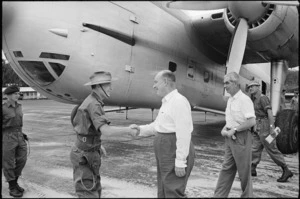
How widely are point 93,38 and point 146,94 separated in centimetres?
201

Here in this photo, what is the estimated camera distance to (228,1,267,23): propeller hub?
6207 mm

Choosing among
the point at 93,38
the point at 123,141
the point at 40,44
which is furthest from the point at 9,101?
the point at 123,141

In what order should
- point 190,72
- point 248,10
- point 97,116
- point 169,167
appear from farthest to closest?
point 190,72
point 248,10
point 97,116
point 169,167

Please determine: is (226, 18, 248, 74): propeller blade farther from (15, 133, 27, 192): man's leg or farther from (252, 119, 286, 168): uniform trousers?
(15, 133, 27, 192): man's leg

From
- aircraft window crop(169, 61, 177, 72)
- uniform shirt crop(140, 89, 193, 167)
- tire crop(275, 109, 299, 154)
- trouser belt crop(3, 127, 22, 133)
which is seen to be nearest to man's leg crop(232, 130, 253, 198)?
uniform shirt crop(140, 89, 193, 167)

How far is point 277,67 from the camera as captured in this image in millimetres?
8242

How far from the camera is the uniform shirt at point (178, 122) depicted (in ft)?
9.25

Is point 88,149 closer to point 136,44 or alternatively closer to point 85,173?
point 85,173

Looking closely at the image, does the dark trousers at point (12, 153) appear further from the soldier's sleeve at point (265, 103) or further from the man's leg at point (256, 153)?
the soldier's sleeve at point (265, 103)

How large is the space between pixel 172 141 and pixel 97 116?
0.81m

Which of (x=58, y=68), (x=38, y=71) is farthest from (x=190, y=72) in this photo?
(x=38, y=71)

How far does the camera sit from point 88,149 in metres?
3.12

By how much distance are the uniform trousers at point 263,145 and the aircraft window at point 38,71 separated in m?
4.01

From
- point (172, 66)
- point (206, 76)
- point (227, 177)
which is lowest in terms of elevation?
point (227, 177)
